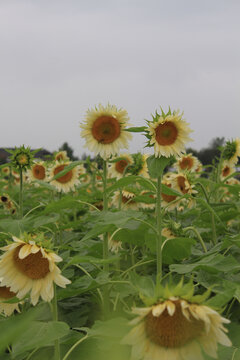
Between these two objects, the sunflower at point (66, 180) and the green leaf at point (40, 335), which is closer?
the green leaf at point (40, 335)

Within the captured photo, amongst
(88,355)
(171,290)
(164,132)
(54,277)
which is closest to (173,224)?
(164,132)

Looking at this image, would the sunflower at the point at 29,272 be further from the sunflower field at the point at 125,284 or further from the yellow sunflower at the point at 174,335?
the yellow sunflower at the point at 174,335

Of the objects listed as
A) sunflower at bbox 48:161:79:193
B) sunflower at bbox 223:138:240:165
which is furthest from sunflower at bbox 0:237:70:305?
sunflower at bbox 223:138:240:165

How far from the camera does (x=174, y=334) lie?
103cm

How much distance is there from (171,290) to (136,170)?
2534 mm

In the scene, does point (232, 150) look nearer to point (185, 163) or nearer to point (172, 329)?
point (185, 163)

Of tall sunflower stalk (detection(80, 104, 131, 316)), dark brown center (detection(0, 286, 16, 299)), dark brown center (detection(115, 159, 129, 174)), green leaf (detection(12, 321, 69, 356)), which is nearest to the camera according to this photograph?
green leaf (detection(12, 321, 69, 356))

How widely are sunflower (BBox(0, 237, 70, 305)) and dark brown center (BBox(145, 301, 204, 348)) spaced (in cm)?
47

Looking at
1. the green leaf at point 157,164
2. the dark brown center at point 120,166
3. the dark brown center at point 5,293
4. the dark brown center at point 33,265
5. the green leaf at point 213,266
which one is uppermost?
the green leaf at point 157,164

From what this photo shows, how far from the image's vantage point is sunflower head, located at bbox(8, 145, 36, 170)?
10.5ft

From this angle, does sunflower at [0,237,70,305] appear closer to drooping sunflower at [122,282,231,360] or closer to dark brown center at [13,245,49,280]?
dark brown center at [13,245,49,280]

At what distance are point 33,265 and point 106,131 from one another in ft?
4.13

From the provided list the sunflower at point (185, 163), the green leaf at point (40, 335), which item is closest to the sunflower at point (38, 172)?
the sunflower at point (185, 163)

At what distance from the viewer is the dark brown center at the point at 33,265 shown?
1463 millimetres
